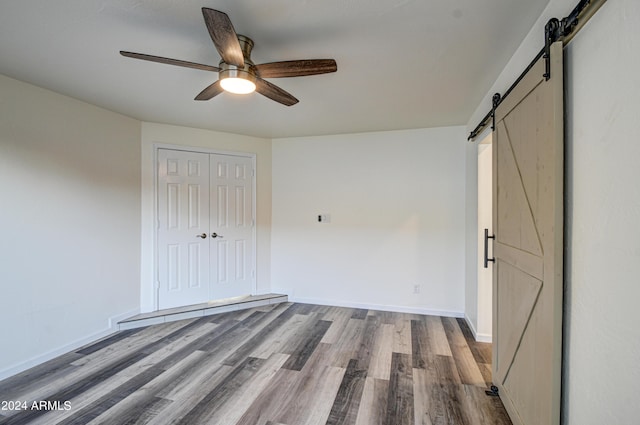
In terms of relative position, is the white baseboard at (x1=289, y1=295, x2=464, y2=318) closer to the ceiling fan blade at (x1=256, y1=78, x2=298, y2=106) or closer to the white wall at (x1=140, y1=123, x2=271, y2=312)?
the white wall at (x1=140, y1=123, x2=271, y2=312)

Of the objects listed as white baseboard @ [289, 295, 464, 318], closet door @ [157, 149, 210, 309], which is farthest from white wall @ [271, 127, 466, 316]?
Result: closet door @ [157, 149, 210, 309]

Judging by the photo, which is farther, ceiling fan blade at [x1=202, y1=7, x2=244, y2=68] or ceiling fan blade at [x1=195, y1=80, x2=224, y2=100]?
ceiling fan blade at [x1=195, y1=80, x2=224, y2=100]

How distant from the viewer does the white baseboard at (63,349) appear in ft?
7.78

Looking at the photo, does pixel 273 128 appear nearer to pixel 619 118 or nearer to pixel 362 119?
pixel 362 119

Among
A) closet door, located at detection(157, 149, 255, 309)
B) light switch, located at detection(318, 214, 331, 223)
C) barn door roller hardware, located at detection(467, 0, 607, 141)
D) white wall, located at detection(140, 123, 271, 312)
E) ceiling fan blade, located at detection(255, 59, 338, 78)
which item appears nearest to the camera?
barn door roller hardware, located at detection(467, 0, 607, 141)

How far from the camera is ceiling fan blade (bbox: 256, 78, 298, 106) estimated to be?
192 centimetres

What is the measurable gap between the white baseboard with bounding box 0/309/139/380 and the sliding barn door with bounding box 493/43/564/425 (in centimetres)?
369

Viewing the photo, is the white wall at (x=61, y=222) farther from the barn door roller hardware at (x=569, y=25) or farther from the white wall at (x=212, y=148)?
the barn door roller hardware at (x=569, y=25)

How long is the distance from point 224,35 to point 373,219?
2970mm

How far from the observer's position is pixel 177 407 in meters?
1.99

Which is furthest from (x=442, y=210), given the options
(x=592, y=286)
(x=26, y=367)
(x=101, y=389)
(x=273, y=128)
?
(x=26, y=367)

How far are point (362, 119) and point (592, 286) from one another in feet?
8.80

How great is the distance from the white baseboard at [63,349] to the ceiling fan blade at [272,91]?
296 centimetres

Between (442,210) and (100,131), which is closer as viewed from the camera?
(100,131)
